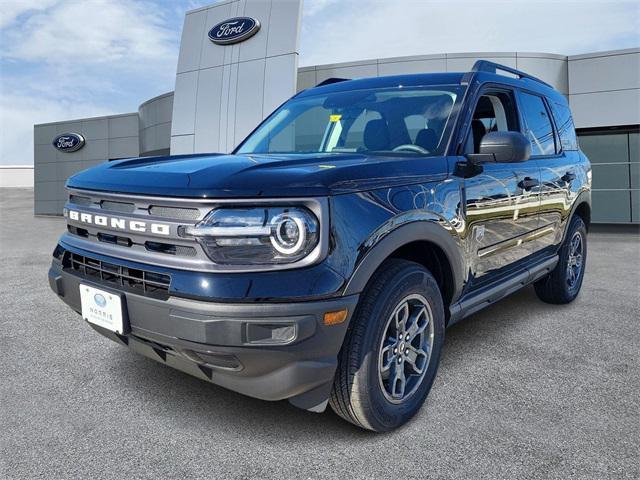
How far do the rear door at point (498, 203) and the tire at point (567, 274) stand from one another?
102cm

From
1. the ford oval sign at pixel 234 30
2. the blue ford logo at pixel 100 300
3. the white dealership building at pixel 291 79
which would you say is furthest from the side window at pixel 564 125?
the ford oval sign at pixel 234 30

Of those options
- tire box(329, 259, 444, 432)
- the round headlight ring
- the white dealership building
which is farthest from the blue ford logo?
the white dealership building

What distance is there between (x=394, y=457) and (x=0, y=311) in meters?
4.09

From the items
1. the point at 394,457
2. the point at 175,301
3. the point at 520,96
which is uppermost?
the point at 520,96

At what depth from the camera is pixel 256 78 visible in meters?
12.7

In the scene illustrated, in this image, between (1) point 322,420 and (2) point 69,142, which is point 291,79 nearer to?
(1) point 322,420

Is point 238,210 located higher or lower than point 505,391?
higher

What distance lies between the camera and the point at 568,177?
4.20 m

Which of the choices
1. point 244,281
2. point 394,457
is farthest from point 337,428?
point 244,281

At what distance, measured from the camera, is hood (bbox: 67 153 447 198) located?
1.87 meters

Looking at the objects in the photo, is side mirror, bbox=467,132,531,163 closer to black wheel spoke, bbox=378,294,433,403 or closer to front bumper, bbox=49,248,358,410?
black wheel spoke, bbox=378,294,433,403

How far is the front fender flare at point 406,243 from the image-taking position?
1994 mm

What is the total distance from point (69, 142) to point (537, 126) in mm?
21289

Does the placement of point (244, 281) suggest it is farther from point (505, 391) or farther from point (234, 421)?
point (505, 391)
